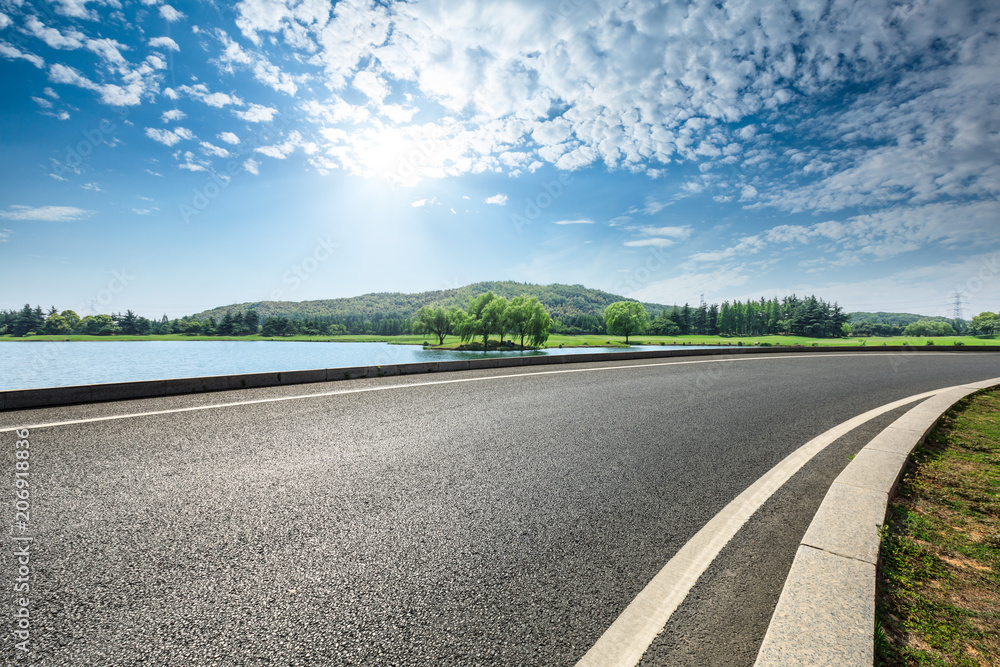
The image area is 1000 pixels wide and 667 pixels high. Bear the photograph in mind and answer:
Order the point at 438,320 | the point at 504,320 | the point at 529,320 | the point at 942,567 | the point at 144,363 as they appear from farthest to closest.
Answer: the point at 438,320, the point at 504,320, the point at 529,320, the point at 144,363, the point at 942,567

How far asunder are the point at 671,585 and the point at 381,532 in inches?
72.8

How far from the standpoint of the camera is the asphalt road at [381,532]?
72.6 inches

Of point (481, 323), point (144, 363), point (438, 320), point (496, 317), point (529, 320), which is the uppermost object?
point (496, 317)

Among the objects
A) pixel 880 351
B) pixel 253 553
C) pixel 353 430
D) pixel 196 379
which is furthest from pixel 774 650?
pixel 880 351

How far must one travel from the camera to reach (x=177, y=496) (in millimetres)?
3197

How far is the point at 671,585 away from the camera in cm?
237

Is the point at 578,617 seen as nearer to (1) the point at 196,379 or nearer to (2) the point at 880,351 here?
(1) the point at 196,379

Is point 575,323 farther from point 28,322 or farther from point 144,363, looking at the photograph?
point 28,322

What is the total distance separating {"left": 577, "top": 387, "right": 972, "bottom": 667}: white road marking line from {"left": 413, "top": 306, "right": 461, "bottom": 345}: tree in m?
80.3

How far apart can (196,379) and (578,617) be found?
777 centimetres

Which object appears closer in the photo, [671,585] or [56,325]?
[671,585]

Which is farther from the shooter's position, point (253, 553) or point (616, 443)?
point (616, 443)

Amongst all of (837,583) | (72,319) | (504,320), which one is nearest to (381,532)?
(837,583)

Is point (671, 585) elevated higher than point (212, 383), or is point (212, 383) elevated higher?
point (212, 383)
